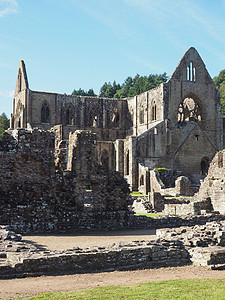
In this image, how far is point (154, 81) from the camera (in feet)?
295

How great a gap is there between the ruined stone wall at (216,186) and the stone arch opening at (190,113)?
80.4ft

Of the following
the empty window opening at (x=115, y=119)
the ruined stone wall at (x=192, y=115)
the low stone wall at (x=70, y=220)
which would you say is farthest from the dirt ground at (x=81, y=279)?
Result: the empty window opening at (x=115, y=119)

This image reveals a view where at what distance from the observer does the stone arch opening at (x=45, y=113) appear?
5153 centimetres

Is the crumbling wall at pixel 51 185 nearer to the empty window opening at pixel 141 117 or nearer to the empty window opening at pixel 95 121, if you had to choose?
the empty window opening at pixel 141 117

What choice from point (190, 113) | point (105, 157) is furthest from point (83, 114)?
point (190, 113)

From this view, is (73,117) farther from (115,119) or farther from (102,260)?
(102,260)

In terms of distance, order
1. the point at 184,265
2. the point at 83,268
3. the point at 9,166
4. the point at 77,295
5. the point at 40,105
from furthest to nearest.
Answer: the point at 40,105, the point at 9,166, the point at 184,265, the point at 83,268, the point at 77,295

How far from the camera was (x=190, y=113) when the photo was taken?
172ft

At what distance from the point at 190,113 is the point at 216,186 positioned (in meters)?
29.8

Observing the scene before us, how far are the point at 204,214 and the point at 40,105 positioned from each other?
34.3 metres

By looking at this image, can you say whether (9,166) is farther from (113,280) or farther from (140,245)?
(113,280)

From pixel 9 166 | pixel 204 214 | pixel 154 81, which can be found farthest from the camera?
pixel 154 81

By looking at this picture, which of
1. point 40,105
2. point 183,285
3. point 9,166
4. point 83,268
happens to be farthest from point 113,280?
point 40,105

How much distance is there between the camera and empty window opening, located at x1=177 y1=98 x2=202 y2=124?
51.1 metres
